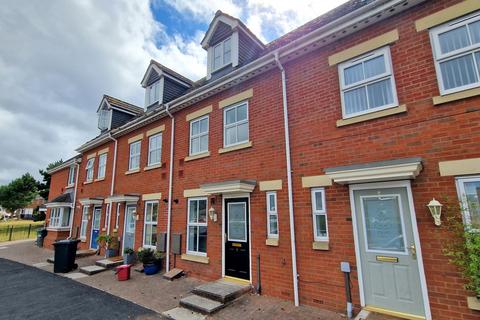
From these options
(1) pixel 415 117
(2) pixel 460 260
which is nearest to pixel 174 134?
(1) pixel 415 117

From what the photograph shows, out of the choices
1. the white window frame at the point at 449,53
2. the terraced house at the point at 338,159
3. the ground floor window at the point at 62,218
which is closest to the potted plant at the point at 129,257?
the terraced house at the point at 338,159

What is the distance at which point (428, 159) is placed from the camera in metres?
4.91

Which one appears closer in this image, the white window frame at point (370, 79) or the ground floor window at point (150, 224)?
the white window frame at point (370, 79)

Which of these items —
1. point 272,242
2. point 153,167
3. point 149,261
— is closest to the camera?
point 272,242

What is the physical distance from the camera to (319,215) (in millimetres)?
6141

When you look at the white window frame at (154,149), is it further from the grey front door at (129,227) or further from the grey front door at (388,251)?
the grey front door at (388,251)

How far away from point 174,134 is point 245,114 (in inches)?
152

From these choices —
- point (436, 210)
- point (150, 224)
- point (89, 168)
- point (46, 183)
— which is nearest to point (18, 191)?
point (46, 183)

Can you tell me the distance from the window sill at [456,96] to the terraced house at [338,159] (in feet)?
0.06

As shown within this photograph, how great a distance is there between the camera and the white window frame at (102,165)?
49.2ft

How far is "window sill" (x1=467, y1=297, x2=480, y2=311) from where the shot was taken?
4102 mm

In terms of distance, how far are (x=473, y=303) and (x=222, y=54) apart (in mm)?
9964

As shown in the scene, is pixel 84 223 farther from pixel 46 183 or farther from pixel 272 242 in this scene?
pixel 46 183

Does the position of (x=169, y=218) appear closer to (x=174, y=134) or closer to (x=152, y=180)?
(x=152, y=180)
